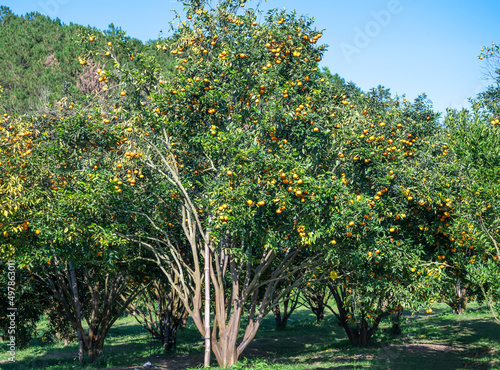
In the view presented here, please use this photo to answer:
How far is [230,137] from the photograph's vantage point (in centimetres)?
909

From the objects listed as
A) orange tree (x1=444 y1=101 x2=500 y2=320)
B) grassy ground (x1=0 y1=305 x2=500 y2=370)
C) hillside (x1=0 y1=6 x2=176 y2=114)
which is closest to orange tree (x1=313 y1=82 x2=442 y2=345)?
→ orange tree (x1=444 y1=101 x2=500 y2=320)

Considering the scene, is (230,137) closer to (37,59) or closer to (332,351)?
(332,351)

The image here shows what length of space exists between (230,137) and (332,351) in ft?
34.7

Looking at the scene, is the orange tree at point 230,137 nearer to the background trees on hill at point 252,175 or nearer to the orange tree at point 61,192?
the background trees on hill at point 252,175

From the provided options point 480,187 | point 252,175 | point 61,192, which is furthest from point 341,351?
point 61,192

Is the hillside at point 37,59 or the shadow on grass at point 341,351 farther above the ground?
the hillside at point 37,59

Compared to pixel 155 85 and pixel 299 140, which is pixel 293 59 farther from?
pixel 155 85

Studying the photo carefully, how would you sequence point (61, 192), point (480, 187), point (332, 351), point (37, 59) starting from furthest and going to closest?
point (37, 59) → point (332, 351) → point (61, 192) → point (480, 187)

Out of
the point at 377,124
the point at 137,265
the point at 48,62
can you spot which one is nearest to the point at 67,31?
the point at 48,62

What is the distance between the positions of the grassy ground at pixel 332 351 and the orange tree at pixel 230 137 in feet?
12.1

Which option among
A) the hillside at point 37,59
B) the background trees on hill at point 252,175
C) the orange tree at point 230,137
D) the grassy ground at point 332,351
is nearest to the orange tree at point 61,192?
the background trees on hill at point 252,175

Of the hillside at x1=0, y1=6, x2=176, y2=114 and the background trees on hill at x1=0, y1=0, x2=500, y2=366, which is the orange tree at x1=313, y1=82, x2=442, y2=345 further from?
the hillside at x1=0, y1=6, x2=176, y2=114

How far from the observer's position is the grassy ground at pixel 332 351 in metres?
13.4

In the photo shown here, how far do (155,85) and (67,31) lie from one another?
39.1 m
